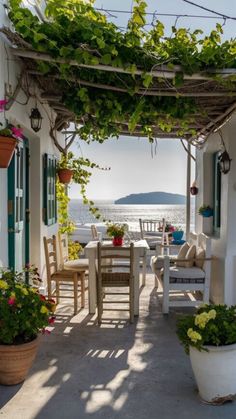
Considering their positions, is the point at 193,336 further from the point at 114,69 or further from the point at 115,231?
the point at 115,231

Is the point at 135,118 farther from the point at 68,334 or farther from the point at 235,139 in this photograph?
the point at 68,334

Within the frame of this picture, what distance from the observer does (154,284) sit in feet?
22.3

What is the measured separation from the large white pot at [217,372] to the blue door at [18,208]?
2.02 meters

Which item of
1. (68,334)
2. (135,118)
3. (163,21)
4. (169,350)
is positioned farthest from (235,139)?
(68,334)

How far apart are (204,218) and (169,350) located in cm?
307

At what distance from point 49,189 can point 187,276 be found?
2.23 m

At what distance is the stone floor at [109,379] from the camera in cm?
259

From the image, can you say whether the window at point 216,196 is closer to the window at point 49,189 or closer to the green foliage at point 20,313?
the window at point 49,189

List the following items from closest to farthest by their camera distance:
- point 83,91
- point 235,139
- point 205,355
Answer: point 205,355, point 83,91, point 235,139

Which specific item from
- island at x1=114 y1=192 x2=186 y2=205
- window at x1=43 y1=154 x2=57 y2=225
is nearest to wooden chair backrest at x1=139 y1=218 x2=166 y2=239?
window at x1=43 y1=154 x2=57 y2=225

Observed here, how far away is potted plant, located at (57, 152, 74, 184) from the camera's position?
20.9 feet

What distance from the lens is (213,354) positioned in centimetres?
261

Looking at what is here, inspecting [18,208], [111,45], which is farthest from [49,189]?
[111,45]

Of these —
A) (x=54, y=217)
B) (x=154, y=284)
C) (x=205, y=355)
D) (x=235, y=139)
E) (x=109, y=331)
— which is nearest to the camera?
(x=205, y=355)
